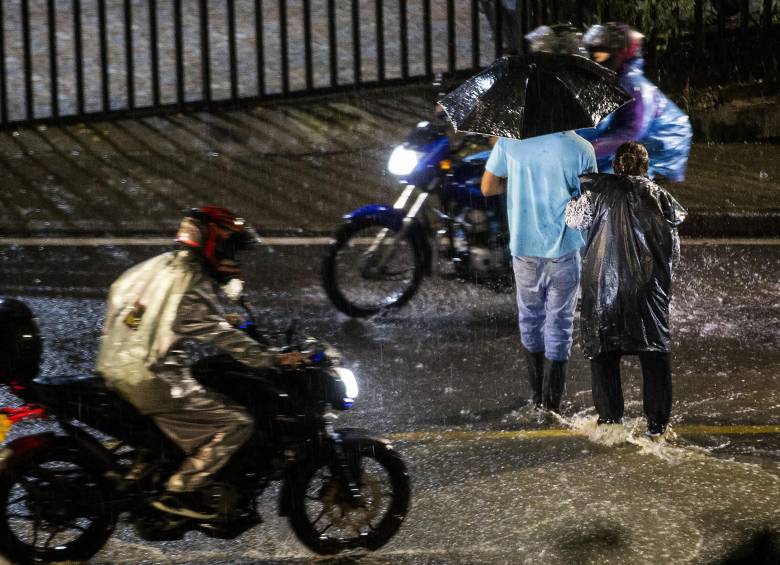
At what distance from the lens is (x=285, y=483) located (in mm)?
→ 5152

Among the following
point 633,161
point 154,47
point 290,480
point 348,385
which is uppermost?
point 154,47

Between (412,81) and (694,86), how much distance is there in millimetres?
2836

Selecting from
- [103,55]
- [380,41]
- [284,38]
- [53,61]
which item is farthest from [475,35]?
[53,61]

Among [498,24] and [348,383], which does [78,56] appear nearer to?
[498,24]

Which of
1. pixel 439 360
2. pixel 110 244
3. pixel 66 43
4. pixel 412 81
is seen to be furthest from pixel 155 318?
pixel 66 43

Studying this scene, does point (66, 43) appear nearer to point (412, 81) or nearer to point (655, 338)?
point (412, 81)

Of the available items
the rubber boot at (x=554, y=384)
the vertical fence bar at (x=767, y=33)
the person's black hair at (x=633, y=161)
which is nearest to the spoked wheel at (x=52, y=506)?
the rubber boot at (x=554, y=384)

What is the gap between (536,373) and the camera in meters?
7.08

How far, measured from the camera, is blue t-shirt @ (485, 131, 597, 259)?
6719 mm

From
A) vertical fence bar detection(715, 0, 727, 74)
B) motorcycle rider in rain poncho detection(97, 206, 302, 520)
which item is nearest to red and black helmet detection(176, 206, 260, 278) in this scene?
motorcycle rider in rain poncho detection(97, 206, 302, 520)

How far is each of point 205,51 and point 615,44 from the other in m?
6.72

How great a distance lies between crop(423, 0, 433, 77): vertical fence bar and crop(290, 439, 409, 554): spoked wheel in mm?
9092

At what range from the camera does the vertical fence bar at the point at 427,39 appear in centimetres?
1369

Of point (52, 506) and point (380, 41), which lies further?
point (380, 41)
